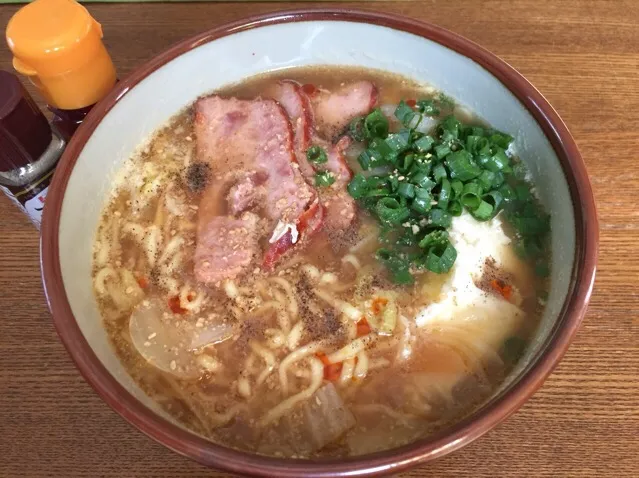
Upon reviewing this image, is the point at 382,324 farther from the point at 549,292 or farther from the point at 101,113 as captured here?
the point at 101,113

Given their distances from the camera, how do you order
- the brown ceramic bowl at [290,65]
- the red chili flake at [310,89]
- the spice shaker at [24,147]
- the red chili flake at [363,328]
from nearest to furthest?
the brown ceramic bowl at [290,65] < the spice shaker at [24,147] < the red chili flake at [363,328] < the red chili flake at [310,89]

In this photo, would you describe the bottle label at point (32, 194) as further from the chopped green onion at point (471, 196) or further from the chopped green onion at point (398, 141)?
the chopped green onion at point (471, 196)

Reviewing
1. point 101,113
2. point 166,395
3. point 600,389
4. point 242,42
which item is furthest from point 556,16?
point 166,395

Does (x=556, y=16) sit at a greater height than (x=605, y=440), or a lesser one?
greater

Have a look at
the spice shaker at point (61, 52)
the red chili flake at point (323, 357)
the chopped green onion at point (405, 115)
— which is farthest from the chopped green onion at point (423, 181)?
the spice shaker at point (61, 52)

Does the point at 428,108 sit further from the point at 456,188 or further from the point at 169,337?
the point at 169,337

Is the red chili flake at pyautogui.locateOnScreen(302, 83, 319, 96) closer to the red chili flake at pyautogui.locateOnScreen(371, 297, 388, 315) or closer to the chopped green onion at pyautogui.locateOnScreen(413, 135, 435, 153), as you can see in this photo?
the chopped green onion at pyautogui.locateOnScreen(413, 135, 435, 153)
